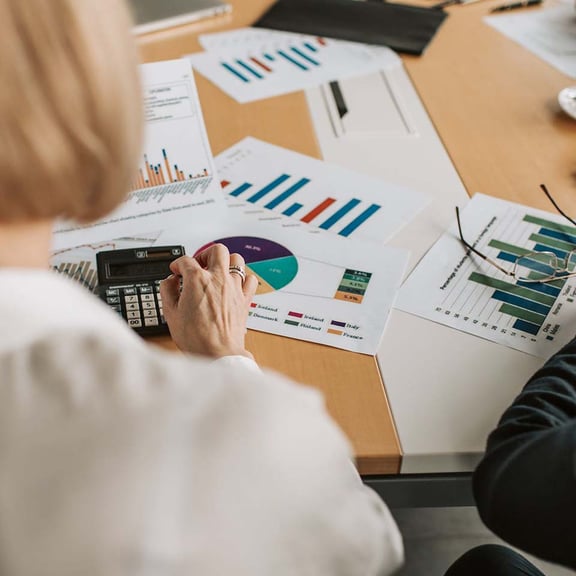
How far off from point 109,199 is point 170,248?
17.4 inches

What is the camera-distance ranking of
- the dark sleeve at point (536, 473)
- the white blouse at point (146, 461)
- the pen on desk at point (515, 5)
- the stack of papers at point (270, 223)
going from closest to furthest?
the white blouse at point (146, 461), the dark sleeve at point (536, 473), the stack of papers at point (270, 223), the pen on desk at point (515, 5)

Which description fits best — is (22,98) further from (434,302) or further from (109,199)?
(434,302)

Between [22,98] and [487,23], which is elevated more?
[22,98]

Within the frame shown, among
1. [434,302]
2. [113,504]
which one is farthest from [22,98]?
[434,302]

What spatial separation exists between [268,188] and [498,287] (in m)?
0.38

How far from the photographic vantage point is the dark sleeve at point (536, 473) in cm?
71

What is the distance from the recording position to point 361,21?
5.45ft

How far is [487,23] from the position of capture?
67.6 inches

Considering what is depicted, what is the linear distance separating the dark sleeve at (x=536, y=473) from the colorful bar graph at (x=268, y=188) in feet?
1.68

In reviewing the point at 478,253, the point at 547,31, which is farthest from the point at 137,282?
the point at 547,31

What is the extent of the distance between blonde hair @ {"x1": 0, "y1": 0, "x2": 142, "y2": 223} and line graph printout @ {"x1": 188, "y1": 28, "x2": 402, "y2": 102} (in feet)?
3.06

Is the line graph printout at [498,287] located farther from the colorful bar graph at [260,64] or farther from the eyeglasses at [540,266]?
the colorful bar graph at [260,64]

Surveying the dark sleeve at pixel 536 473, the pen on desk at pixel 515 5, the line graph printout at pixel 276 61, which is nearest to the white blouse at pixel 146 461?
the dark sleeve at pixel 536 473

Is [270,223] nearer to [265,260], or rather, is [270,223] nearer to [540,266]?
[265,260]
